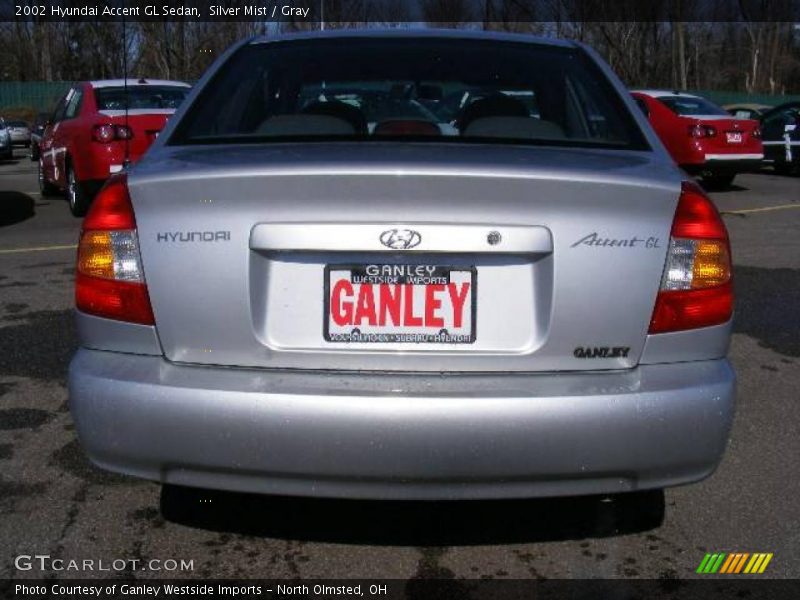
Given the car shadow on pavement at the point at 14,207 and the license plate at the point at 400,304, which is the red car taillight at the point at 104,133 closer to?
the car shadow on pavement at the point at 14,207

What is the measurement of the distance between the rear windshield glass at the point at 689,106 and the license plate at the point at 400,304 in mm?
13316

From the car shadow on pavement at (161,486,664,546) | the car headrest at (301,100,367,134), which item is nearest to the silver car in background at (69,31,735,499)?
the car shadow on pavement at (161,486,664,546)

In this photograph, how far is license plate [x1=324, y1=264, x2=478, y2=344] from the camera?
2.57m

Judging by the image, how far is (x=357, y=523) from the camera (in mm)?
3250

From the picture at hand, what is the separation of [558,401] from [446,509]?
0.99 meters

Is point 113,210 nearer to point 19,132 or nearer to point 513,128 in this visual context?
point 513,128

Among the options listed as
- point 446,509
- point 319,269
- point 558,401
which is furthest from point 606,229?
point 446,509

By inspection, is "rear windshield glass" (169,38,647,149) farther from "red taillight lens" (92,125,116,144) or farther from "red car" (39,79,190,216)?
"red taillight lens" (92,125,116,144)

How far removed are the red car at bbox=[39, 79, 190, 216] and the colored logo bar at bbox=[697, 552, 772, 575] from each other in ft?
25.0

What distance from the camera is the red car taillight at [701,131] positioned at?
14.6 m

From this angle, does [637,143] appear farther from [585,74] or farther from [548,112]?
[548,112]

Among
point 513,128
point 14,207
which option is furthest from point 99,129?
point 513,128

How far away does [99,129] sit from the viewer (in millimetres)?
10445

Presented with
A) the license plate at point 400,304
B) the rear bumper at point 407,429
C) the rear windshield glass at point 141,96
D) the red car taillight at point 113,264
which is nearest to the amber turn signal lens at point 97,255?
the red car taillight at point 113,264
